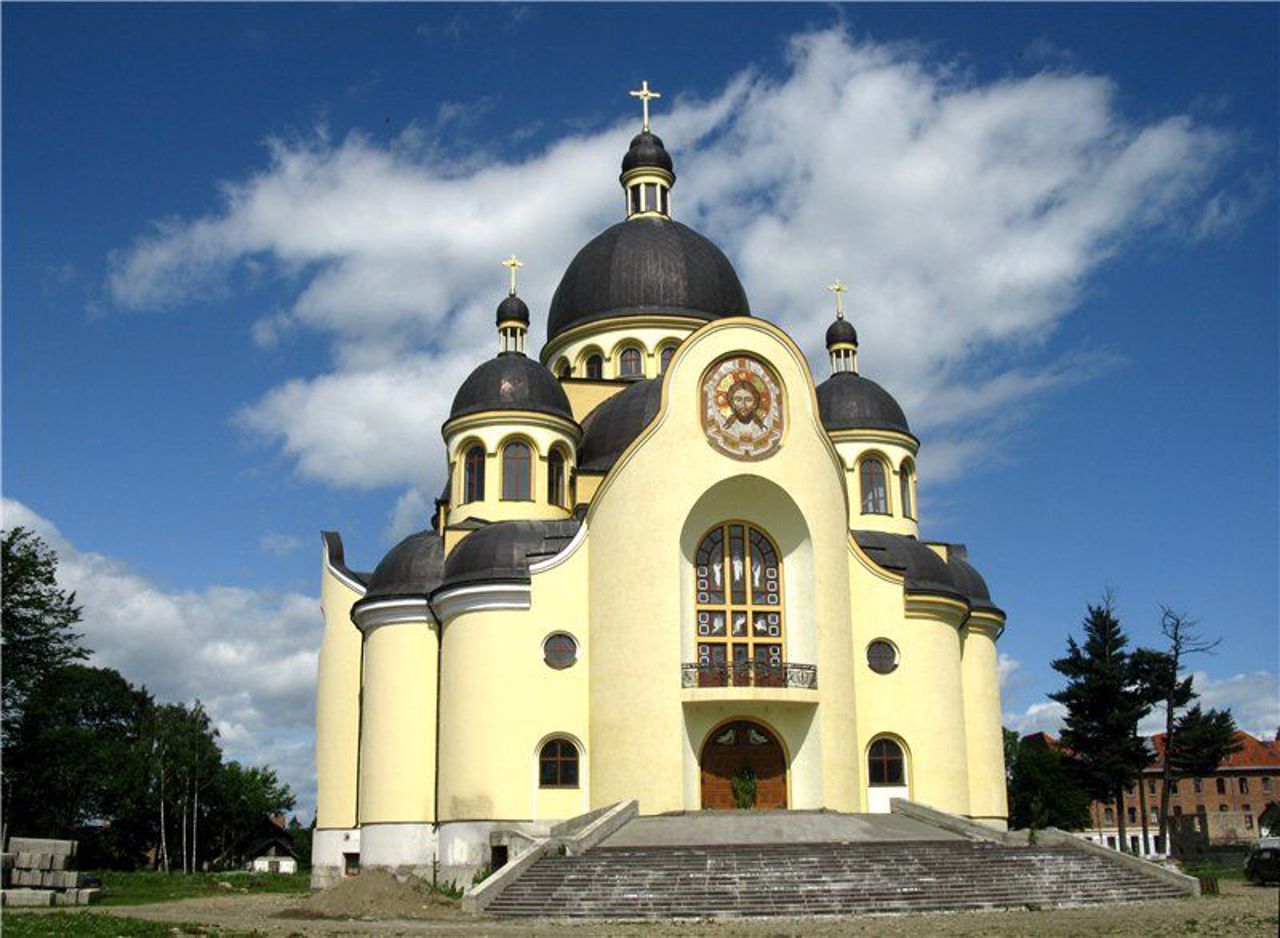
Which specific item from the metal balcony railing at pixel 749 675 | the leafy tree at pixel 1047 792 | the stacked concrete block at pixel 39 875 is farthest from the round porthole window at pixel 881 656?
the leafy tree at pixel 1047 792

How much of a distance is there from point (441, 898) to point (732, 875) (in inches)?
217

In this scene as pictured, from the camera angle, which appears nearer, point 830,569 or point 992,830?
point 992,830

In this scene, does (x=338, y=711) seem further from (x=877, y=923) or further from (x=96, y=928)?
(x=877, y=923)

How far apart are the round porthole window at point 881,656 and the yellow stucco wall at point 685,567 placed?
4.11ft

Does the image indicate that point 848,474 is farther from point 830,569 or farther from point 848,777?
point 848,777

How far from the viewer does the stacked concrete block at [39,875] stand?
2433cm

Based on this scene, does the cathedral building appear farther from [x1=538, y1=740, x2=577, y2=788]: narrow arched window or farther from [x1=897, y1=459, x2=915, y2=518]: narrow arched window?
[x1=897, y1=459, x2=915, y2=518]: narrow arched window

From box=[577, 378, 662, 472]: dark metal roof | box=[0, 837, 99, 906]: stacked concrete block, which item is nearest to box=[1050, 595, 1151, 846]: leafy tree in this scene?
box=[577, 378, 662, 472]: dark metal roof

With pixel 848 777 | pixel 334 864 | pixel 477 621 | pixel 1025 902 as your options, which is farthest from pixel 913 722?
pixel 334 864

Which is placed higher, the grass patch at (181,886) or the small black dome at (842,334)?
the small black dome at (842,334)

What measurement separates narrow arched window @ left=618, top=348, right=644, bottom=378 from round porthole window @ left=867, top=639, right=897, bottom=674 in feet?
35.0

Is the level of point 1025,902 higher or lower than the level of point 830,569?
lower

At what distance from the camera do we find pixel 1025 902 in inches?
841

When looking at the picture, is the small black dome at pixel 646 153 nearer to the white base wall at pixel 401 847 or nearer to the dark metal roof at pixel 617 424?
the dark metal roof at pixel 617 424
